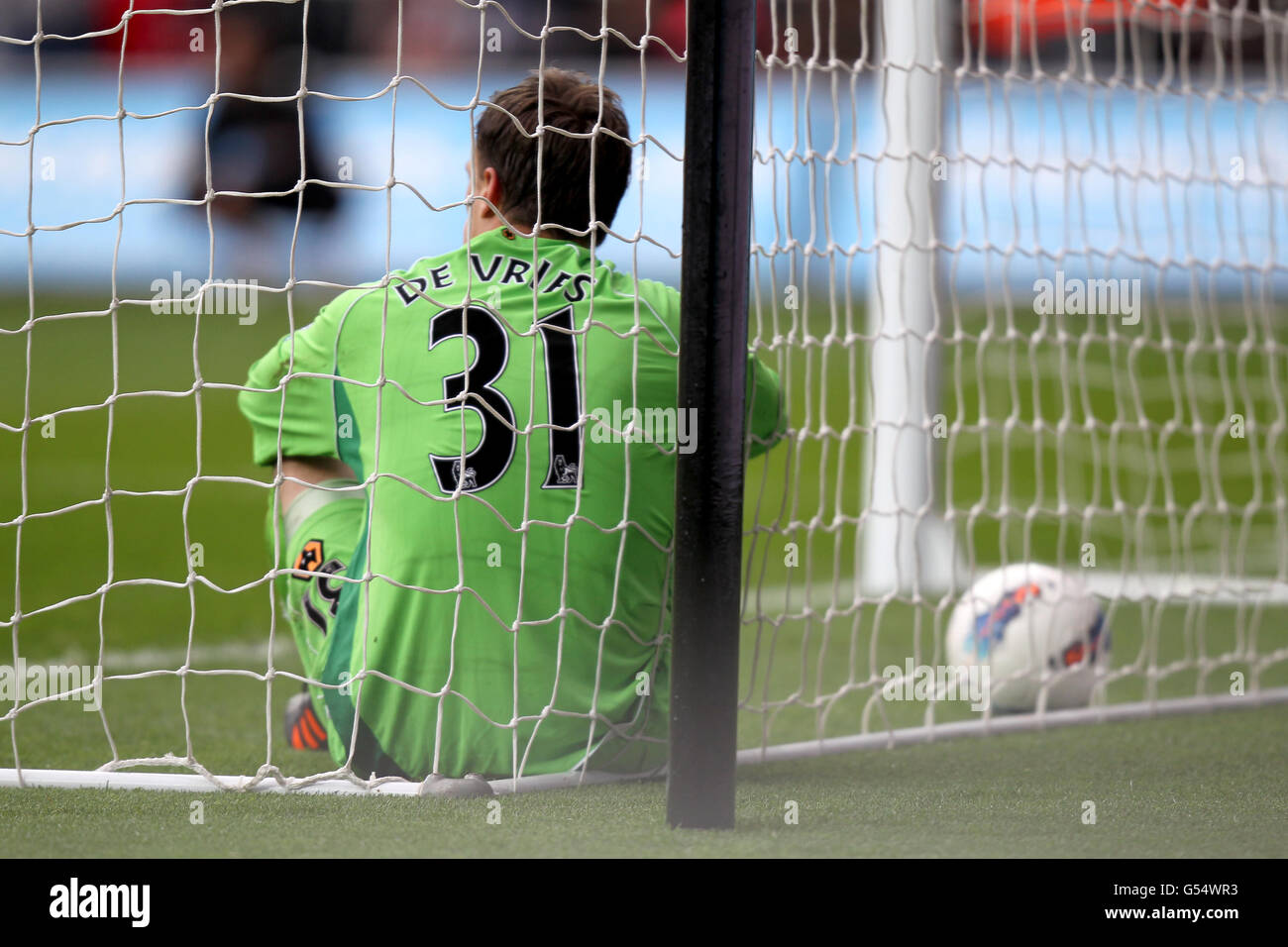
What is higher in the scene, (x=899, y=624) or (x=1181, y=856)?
(x=899, y=624)

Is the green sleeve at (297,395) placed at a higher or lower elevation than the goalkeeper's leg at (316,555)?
higher

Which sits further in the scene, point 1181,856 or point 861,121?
point 861,121

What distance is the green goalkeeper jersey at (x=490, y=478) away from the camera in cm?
263

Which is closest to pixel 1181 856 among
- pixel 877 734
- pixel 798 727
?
pixel 877 734

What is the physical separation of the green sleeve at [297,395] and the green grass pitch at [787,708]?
0.11 m

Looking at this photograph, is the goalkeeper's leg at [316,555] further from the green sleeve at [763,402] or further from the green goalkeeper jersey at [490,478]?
the green sleeve at [763,402]

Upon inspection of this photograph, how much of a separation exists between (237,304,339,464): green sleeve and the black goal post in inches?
29.3

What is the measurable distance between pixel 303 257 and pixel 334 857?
13.4 m

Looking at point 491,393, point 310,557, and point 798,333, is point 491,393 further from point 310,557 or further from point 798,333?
point 798,333

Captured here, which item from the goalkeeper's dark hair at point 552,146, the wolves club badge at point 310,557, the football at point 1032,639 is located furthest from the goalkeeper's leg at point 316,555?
the football at point 1032,639

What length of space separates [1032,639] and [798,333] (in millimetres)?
915

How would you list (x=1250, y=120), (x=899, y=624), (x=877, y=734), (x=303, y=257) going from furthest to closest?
(x=303, y=257)
(x=1250, y=120)
(x=899, y=624)
(x=877, y=734)

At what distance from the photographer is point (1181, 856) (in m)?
2.20
